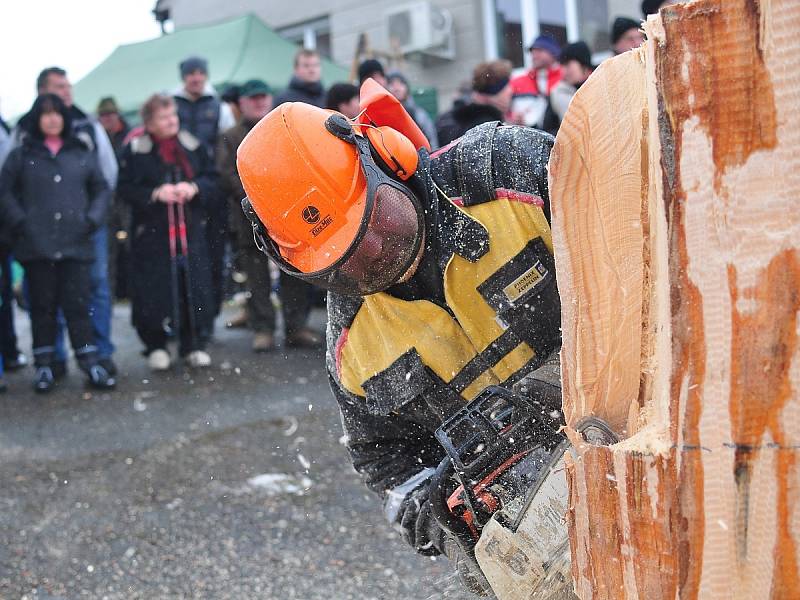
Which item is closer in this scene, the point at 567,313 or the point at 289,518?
the point at 567,313

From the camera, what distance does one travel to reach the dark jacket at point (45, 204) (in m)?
5.03

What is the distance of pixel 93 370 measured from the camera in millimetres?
5219

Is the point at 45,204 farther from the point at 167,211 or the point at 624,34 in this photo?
the point at 624,34

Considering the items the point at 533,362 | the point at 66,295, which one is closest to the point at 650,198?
the point at 533,362

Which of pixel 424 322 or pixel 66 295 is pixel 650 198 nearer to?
pixel 424 322

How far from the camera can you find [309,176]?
185 cm

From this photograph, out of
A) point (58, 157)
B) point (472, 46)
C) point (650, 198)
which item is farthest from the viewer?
point (472, 46)

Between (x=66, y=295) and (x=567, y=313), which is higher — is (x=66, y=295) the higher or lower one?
the lower one

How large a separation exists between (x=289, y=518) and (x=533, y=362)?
173 centimetres

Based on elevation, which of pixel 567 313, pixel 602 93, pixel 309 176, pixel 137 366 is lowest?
pixel 137 366

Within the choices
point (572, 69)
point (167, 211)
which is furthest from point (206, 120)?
point (572, 69)

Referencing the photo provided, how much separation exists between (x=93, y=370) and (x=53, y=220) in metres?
0.93

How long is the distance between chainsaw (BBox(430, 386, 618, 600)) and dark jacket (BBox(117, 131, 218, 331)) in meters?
3.82

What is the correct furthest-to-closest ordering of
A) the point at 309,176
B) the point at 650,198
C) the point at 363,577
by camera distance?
the point at 363,577 < the point at 309,176 < the point at 650,198
